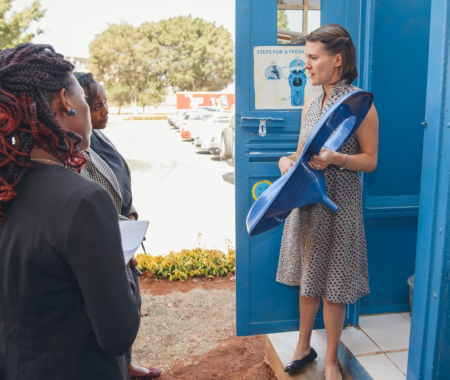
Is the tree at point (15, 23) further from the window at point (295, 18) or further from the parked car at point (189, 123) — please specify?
→ the window at point (295, 18)

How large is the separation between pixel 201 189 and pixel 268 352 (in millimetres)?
7911

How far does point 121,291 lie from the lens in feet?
3.78

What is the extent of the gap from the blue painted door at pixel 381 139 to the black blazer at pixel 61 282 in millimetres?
1689

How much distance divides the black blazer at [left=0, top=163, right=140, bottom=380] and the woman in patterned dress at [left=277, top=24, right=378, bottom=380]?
1332mm

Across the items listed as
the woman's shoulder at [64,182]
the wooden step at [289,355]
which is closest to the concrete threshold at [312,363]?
the wooden step at [289,355]

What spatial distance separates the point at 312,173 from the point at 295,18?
124cm

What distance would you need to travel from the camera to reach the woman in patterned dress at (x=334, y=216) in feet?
7.27

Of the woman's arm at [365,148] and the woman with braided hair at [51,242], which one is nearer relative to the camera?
the woman with braided hair at [51,242]

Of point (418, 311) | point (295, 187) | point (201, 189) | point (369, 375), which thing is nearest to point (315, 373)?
point (369, 375)

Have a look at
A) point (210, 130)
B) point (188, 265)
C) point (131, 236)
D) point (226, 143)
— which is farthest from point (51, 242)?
point (210, 130)

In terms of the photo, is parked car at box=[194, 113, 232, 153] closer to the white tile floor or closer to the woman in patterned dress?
the white tile floor

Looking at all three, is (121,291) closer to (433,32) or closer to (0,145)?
(0,145)

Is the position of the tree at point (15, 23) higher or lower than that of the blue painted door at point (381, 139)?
higher

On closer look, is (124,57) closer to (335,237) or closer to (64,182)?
(335,237)
